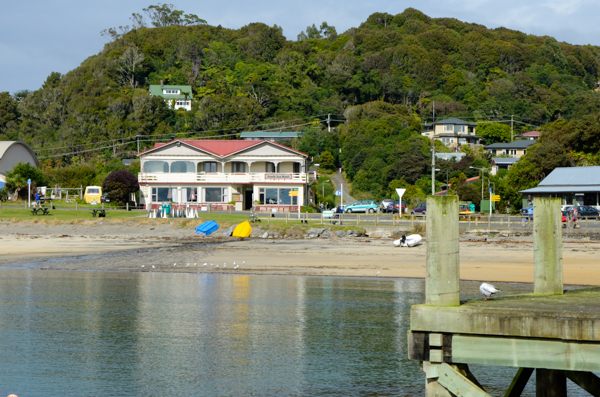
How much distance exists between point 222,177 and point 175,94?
260ft

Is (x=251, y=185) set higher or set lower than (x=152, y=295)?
higher

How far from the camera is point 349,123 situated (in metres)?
115

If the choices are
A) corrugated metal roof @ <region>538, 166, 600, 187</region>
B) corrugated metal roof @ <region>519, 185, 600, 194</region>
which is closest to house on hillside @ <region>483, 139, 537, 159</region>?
corrugated metal roof @ <region>538, 166, 600, 187</region>

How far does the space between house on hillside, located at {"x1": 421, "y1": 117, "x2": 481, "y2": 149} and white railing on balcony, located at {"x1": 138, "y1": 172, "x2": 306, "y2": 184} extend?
5767cm

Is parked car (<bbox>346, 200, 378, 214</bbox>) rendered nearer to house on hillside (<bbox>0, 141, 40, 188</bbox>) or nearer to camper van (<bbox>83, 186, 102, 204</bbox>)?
camper van (<bbox>83, 186, 102, 204</bbox>)

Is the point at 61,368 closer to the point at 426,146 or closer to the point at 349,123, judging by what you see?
the point at 426,146

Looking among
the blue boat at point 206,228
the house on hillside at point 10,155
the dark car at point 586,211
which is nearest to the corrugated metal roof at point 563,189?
the dark car at point 586,211

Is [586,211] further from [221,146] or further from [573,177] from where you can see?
[221,146]

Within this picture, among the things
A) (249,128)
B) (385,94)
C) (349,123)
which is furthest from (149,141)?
(385,94)

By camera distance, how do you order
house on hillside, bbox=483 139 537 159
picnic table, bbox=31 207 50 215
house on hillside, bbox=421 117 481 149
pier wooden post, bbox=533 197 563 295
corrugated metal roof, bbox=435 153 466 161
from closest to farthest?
pier wooden post, bbox=533 197 563 295
picnic table, bbox=31 207 50 215
corrugated metal roof, bbox=435 153 466 161
house on hillside, bbox=483 139 537 159
house on hillside, bbox=421 117 481 149

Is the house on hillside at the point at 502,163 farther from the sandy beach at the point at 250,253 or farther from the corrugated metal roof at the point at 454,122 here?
the sandy beach at the point at 250,253

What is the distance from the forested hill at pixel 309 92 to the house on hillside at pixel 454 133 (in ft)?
10.1

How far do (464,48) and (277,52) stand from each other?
55.2m

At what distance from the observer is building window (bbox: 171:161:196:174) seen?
66.7 m
